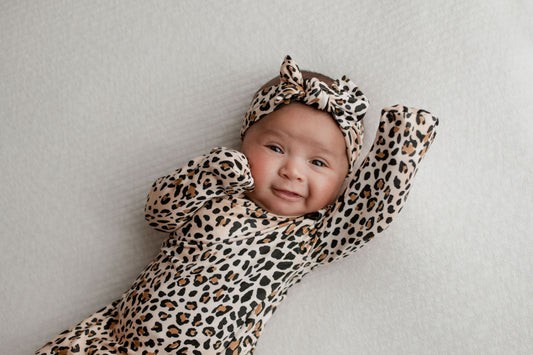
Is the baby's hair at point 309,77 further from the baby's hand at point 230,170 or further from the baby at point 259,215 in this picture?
the baby's hand at point 230,170

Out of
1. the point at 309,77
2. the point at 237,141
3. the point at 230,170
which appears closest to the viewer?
the point at 230,170

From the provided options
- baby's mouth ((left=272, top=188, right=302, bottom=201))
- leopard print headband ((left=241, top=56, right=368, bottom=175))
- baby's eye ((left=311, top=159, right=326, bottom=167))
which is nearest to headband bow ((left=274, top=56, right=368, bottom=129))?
leopard print headband ((left=241, top=56, right=368, bottom=175))

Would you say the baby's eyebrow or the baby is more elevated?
the baby's eyebrow

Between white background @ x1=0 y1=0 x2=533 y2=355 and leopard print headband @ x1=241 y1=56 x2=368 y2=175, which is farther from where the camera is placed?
white background @ x1=0 y1=0 x2=533 y2=355

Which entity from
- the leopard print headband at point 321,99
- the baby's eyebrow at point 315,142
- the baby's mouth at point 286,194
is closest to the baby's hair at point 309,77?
the leopard print headband at point 321,99

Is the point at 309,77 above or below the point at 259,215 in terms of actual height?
above

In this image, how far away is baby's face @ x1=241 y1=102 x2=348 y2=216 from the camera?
121 centimetres

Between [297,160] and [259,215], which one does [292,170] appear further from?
[259,215]

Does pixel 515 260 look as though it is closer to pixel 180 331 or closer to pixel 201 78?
pixel 180 331

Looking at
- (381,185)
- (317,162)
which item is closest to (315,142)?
(317,162)

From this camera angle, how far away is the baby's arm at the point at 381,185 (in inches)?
46.1

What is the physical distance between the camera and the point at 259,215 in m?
1.25

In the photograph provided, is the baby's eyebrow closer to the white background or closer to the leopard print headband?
the leopard print headband

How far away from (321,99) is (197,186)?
38 centimetres
